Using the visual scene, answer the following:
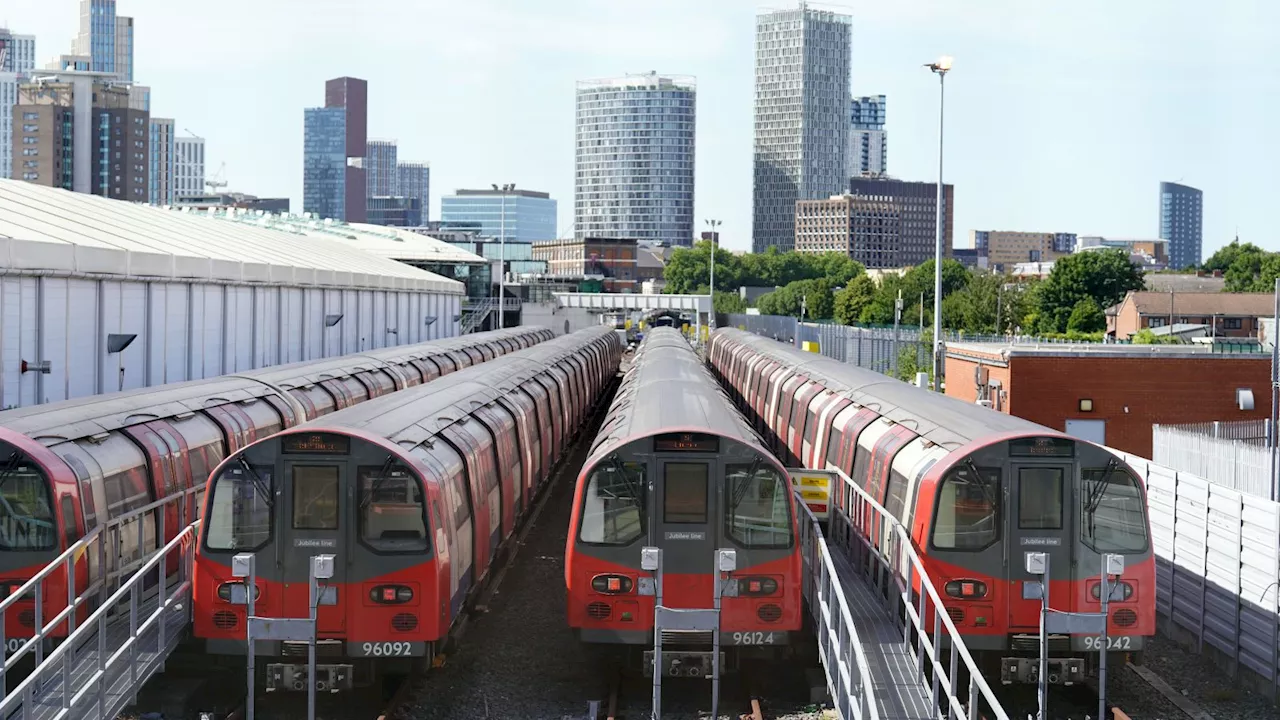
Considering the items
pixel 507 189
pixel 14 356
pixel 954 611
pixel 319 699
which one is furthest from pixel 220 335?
pixel 507 189

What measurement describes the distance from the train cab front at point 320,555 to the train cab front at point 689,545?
5.52ft

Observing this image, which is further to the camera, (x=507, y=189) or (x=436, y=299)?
(x=507, y=189)

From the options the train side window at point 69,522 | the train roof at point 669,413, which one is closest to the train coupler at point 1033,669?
the train roof at point 669,413

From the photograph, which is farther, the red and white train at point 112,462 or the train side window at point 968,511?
the train side window at point 968,511

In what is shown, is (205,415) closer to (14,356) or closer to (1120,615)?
(14,356)

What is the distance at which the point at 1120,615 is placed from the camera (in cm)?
1412

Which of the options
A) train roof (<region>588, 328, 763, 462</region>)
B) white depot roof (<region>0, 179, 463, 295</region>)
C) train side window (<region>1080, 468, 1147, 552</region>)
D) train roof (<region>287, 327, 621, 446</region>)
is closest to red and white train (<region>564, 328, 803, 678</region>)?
train roof (<region>588, 328, 763, 462</region>)

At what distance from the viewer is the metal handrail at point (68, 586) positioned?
1190 cm

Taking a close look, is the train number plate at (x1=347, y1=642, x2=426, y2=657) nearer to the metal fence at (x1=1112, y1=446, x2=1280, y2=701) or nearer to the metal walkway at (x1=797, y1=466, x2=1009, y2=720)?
the metal walkway at (x1=797, y1=466, x2=1009, y2=720)

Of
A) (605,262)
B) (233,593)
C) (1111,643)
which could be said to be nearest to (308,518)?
(233,593)

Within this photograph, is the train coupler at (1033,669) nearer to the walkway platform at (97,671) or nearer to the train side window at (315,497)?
the train side window at (315,497)

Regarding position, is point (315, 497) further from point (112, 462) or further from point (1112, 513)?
point (1112, 513)

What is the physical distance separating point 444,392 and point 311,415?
7.54ft

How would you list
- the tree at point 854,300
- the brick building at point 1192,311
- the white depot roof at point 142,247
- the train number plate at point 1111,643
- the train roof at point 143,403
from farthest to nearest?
the tree at point 854,300, the brick building at point 1192,311, the white depot roof at point 142,247, the train number plate at point 1111,643, the train roof at point 143,403
